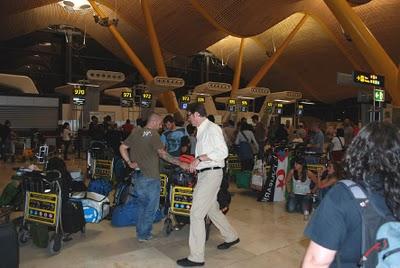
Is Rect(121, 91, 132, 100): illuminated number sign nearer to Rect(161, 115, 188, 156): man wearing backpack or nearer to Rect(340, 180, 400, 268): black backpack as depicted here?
Rect(161, 115, 188, 156): man wearing backpack

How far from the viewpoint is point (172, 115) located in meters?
8.86

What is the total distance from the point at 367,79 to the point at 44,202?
790cm

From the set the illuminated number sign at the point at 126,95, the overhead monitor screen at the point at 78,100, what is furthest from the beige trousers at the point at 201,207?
the illuminated number sign at the point at 126,95

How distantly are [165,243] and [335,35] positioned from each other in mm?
26216

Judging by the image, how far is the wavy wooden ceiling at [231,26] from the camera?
906 inches

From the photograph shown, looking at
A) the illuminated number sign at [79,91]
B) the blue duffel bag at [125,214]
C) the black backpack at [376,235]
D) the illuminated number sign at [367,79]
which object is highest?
the illuminated number sign at [79,91]

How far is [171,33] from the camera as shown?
26.9 m

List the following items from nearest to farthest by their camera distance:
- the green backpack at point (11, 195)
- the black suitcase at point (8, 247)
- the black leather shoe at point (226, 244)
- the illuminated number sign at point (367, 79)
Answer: the black suitcase at point (8, 247), the black leather shoe at point (226, 244), the green backpack at point (11, 195), the illuminated number sign at point (367, 79)

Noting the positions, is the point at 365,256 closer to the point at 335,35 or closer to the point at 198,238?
the point at 198,238

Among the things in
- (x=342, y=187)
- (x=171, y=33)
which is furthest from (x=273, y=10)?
(x=342, y=187)

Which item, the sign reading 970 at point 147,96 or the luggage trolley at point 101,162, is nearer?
the luggage trolley at point 101,162

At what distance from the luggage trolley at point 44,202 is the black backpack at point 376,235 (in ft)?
13.2

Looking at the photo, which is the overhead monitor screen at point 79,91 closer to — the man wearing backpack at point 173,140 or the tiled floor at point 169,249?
the man wearing backpack at point 173,140

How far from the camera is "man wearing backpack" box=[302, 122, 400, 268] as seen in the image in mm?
1512
